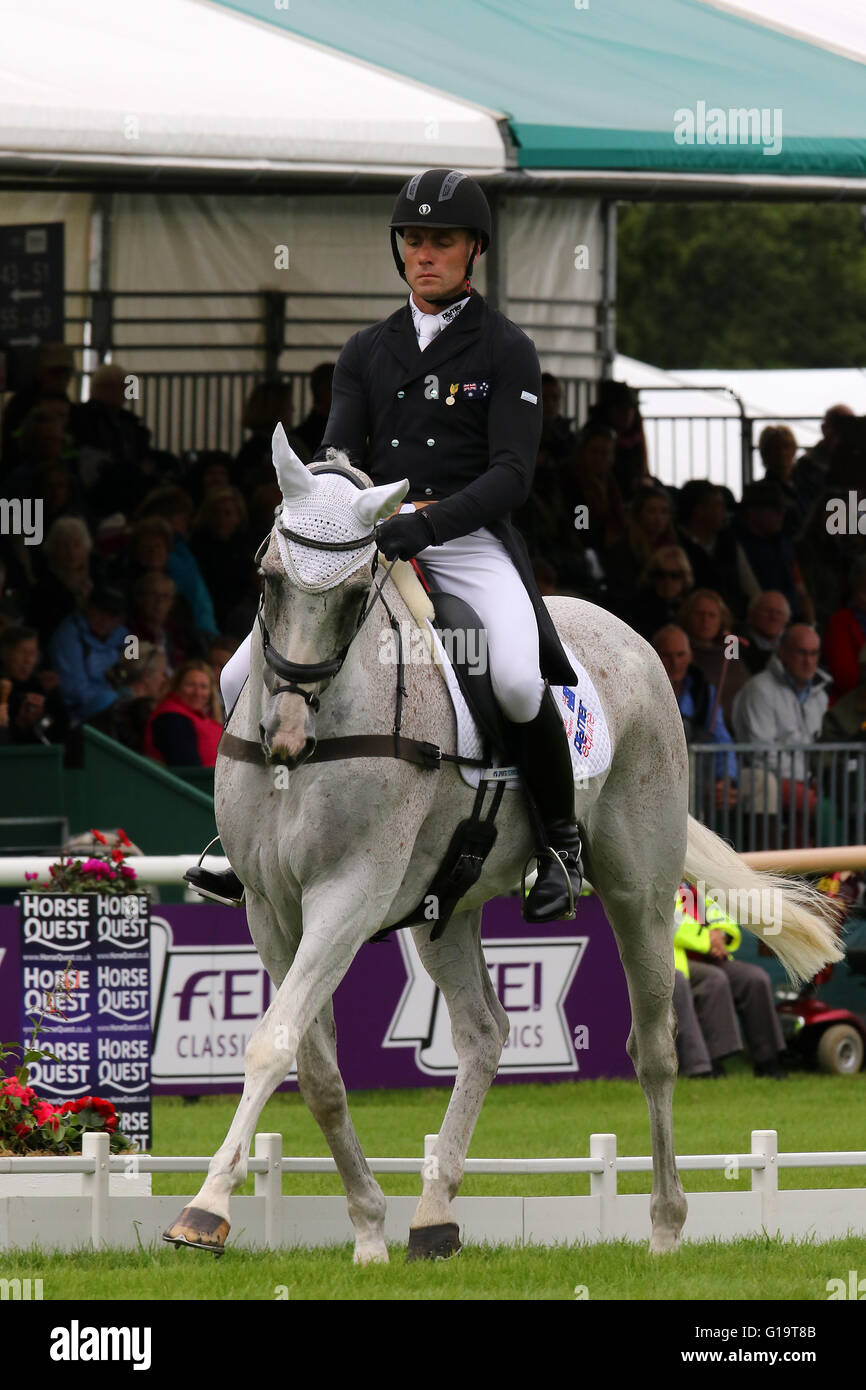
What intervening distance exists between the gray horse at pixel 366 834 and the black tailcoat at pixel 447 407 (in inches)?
26.4

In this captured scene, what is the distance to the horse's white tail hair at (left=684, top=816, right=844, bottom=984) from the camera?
28.7 ft

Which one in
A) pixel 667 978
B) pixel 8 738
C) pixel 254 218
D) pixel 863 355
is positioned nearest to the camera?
pixel 667 978

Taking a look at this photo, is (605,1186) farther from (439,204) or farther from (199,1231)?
(439,204)

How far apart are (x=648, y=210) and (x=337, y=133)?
4099 centimetres

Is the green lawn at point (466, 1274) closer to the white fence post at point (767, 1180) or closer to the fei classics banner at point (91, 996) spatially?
the white fence post at point (767, 1180)

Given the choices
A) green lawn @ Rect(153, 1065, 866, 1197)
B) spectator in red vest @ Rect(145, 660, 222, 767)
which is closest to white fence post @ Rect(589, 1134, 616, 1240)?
green lawn @ Rect(153, 1065, 866, 1197)

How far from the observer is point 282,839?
665cm

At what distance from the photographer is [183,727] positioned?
14102 millimetres

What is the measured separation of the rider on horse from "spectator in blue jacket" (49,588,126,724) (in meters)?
7.03

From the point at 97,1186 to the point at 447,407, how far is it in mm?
2773

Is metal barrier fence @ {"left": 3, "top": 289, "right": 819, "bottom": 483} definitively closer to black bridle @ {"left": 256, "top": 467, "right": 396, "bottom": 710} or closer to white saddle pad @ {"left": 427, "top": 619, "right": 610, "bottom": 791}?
white saddle pad @ {"left": 427, "top": 619, "right": 610, "bottom": 791}

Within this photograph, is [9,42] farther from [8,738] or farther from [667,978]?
[667,978]
